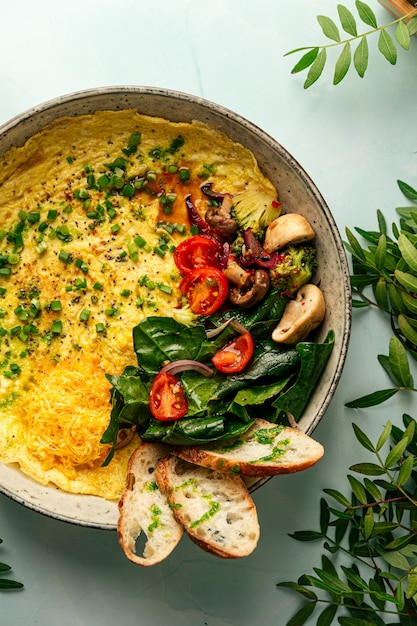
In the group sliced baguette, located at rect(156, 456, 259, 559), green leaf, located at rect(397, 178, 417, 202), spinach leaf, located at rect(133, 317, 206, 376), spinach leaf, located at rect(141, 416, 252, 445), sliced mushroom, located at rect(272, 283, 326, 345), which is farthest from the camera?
green leaf, located at rect(397, 178, 417, 202)

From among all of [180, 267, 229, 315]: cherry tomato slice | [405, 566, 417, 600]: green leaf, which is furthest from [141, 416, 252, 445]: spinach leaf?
[405, 566, 417, 600]: green leaf

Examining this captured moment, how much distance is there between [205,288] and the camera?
4.94m

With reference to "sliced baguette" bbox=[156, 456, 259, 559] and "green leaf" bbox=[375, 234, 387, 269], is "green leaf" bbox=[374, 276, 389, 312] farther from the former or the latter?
"sliced baguette" bbox=[156, 456, 259, 559]

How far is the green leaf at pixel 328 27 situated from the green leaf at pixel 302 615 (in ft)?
13.2

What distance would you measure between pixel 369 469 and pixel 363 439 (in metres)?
0.22

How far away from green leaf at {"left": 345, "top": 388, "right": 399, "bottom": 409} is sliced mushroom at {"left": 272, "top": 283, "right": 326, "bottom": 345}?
0.66 metres

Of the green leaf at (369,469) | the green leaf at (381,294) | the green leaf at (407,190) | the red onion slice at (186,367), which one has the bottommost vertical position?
the green leaf at (369,469)

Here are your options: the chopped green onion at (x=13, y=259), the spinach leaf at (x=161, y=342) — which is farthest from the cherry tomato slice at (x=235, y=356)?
the chopped green onion at (x=13, y=259)

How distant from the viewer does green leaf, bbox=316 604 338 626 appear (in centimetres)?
505

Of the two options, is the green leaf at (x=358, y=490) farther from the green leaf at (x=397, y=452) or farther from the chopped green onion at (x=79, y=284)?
the chopped green onion at (x=79, y=284)

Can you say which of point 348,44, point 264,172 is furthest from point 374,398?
point 348,44

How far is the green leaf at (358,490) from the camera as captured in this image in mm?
4973

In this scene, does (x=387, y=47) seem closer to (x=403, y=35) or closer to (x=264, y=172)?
(x=403, y=35)

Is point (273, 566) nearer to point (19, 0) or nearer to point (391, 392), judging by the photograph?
point (391, 392)
